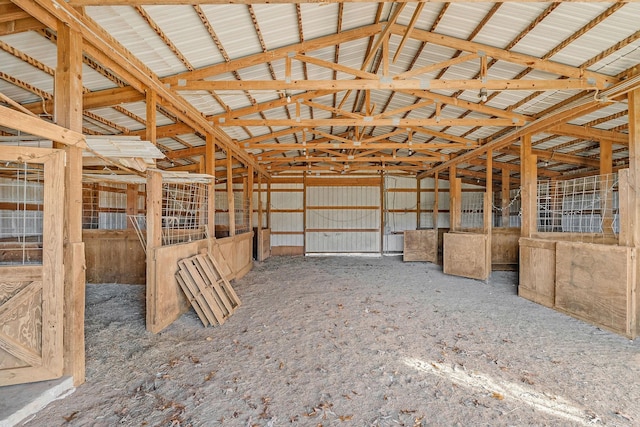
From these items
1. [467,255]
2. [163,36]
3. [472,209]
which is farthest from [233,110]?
[472,209]

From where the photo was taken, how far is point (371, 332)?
432 cm

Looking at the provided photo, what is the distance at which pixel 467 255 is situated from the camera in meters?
8.09

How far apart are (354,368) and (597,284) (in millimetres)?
3579

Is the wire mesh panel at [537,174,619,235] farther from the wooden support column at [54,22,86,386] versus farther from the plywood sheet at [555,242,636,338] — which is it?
the wooden support column at [54,22,86,386]

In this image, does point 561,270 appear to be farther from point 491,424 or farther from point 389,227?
point 389,227

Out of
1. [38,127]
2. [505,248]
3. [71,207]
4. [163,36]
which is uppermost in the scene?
[163,36]

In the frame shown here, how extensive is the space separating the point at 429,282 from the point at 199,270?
4.89 meters

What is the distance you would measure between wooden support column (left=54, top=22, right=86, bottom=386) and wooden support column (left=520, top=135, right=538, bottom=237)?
22.0 feet

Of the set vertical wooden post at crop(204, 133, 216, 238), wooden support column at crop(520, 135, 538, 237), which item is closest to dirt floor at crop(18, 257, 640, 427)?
wooden support column at crop(520, 135, 538, 237)

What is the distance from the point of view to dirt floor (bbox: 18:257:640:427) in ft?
8.30

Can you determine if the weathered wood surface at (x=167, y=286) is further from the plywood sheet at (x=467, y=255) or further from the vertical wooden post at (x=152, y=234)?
the plywood sheet at (x=467, y=255)

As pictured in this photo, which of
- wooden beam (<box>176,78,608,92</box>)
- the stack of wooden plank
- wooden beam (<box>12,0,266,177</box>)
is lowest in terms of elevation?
the stack of wooden plank

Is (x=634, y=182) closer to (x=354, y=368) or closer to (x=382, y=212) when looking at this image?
(x=354, y=368)

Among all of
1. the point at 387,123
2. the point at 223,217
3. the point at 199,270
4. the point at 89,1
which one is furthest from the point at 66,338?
the point at 223,217
